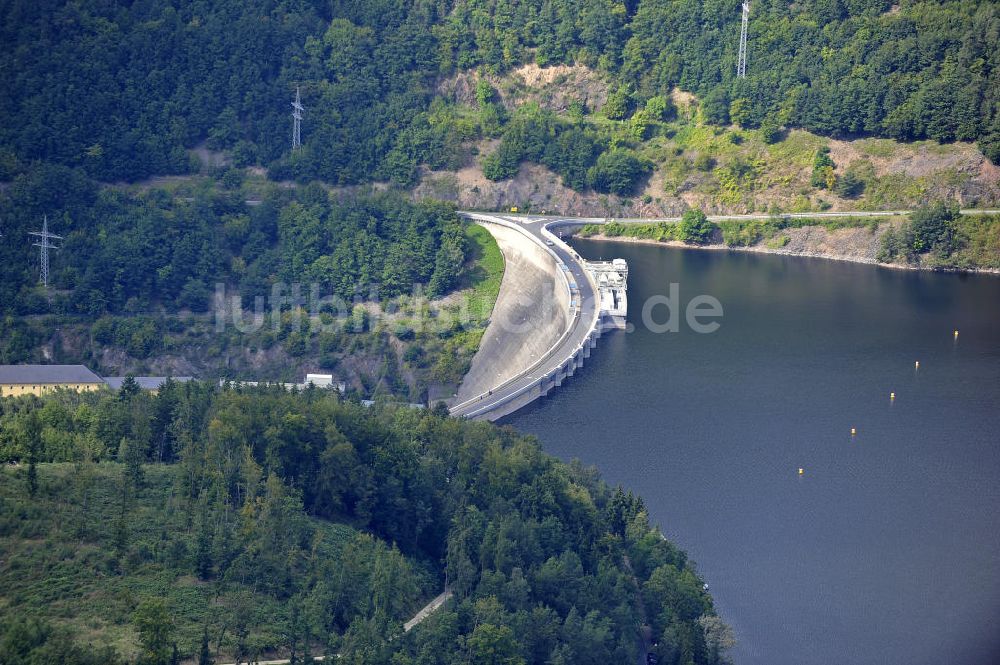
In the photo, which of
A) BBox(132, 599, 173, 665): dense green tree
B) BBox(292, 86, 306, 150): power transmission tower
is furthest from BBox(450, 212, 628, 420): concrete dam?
BBox(132, 599, 173, 665): dense green tree

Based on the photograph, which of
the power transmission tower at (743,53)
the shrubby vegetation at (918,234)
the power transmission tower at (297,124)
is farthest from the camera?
the power transmission tower at (743,53)

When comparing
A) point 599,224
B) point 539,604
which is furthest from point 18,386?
point 599,224

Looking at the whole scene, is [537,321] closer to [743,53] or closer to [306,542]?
[743,53]

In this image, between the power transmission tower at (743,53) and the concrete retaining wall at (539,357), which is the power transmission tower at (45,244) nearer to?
the concrete retaining wall at (539,357)

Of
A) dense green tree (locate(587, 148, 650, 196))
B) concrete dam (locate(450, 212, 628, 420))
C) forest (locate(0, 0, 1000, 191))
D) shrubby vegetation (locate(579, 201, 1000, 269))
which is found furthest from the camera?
dense green tree (locate(587, 148, 650, 196))

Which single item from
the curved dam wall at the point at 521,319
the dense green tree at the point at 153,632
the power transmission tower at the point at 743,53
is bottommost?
the dense green tree at the point at 153,632

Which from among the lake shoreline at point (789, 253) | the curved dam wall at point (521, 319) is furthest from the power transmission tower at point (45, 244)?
the lake shoreline at point (789, 253)

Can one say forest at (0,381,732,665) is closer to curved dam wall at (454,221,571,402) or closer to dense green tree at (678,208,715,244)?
curved dam wall at (454,221,571,402)
